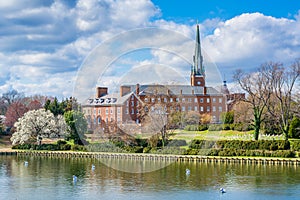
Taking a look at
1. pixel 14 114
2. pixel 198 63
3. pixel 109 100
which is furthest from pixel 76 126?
pixel 198 63

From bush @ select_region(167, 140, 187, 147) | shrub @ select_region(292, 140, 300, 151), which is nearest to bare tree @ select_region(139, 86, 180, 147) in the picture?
bush @ select_region(167, 140, 187, 147)

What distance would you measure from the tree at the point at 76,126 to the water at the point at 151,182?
1245 cm

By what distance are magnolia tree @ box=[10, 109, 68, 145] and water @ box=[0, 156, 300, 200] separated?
12.8 meters

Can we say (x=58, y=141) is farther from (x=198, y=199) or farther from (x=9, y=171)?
(x=198, y=199)

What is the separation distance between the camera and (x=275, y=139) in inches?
1702

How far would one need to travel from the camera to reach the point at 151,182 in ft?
90.9

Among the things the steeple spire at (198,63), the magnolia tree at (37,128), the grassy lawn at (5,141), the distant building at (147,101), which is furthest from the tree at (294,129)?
the grassy lawn at (5,141)

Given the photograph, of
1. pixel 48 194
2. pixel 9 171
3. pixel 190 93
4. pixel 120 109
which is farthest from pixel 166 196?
pixel 190 93

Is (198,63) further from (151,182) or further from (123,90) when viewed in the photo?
(151,182)

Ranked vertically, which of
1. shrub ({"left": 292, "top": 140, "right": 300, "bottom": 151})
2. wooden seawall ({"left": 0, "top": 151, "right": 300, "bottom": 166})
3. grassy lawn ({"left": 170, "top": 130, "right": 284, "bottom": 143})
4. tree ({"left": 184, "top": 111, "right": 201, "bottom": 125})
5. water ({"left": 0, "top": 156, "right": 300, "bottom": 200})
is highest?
tree ({"left": 184, "top": 111, "right": 201, "bottom": 125})

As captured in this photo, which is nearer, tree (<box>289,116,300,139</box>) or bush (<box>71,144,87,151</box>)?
tree (<box>289,116,300,139</box>)

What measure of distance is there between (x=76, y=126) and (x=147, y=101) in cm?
928

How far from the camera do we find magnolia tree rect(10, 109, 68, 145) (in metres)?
50.8

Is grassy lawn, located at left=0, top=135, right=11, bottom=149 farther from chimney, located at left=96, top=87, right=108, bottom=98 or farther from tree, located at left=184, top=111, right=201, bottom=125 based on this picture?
tree, located at left=184, top=111, right=201, bottom=125
